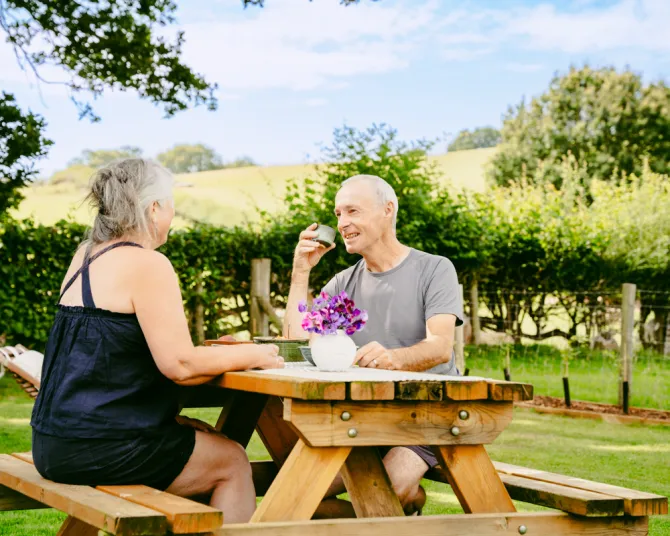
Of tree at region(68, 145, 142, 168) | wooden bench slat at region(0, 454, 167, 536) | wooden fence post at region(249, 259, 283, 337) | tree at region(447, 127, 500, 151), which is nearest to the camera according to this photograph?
wooden bench slat at region(0, 454, 167, 536)

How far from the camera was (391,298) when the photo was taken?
13.9ft

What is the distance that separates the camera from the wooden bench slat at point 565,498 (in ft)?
10.4

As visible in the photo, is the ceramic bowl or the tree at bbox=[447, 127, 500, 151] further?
the tree at bbox=[447, 127, 500, 151]

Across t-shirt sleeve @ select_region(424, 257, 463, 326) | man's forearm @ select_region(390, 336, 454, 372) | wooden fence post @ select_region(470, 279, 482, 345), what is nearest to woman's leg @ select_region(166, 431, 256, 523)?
man's forearm @ select_region(390, 336, 454, 372)

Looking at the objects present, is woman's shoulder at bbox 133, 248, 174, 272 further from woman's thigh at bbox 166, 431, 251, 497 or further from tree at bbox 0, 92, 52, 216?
tree at bbox 0, 92, 52, 216

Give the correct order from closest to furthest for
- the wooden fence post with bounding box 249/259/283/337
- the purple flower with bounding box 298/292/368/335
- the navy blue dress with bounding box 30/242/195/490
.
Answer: the navy blue dress with bounding box 30/242/195/490 → the purple flower with bounding box 298/292/368/335 → the wooden fence post with bounding box 249/259/283/337

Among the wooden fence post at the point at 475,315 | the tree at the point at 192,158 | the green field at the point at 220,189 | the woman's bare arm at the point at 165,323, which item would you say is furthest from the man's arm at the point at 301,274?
the tree at the point at 192,158

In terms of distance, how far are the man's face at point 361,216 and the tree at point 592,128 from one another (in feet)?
116

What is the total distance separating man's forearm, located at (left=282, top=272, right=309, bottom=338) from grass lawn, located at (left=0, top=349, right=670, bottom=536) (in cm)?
154

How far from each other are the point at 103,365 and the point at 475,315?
13034 millimetres

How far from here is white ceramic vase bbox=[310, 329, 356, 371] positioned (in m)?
3.25

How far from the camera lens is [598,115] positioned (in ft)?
135

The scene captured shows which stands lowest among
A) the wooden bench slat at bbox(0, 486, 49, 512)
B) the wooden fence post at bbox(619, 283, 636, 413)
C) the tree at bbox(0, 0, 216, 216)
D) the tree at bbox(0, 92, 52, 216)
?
the wooden fence post at bbox(619, 283, 636, 413)

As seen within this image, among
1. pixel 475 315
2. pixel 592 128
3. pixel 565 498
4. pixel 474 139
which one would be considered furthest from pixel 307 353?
pixel 474 139
